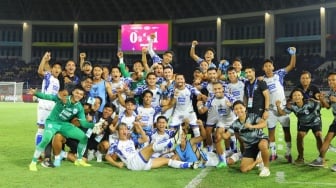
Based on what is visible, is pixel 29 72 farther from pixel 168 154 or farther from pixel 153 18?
pixel 168 154

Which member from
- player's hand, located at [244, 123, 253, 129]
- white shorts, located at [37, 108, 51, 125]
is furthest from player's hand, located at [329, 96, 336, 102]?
white shorts, located at [37, 108, 51, 125]

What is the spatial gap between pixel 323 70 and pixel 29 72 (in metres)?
35.2

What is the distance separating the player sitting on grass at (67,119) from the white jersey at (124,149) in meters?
0.63

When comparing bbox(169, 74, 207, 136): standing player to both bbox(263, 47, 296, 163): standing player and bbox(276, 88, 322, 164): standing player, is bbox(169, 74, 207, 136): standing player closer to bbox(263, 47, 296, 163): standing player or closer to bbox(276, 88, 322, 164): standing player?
bbox(263, 47, 296, 163): standing player

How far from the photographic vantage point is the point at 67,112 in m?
8.08

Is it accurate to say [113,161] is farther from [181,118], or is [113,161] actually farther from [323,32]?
[323,32]

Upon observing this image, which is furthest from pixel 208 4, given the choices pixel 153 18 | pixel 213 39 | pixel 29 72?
pixel 29 72

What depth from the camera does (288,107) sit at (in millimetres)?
8500

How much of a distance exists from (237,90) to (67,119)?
11.8 ft

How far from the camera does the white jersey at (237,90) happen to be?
887 cm

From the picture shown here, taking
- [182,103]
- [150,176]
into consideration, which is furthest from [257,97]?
[150,176]

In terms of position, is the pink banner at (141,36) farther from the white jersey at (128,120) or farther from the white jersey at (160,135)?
the white jersey at (160,135)

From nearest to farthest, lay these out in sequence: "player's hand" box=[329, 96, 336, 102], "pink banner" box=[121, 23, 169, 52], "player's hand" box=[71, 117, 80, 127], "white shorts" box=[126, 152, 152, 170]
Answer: "white shorts" box=[126, 152, 152, 170]
"player's hand" box=[329, 96, 336, 102]
"player's hand" box=[71, 117, 80, 127]
"pink banner" box=[121, 23, 169, 52]

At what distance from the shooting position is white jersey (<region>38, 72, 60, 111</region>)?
8.55 m
